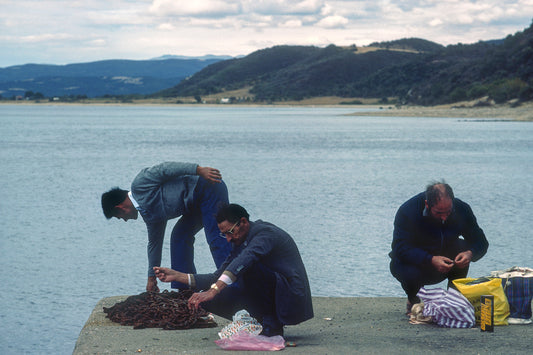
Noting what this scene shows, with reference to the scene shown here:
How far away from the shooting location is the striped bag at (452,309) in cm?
622

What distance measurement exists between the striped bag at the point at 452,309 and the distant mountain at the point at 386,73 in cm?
6429

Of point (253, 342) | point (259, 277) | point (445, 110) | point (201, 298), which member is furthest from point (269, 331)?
point (445, 110)

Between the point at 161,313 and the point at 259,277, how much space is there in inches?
61.6

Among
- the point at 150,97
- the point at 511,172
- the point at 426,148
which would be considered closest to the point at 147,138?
the point at 426,148

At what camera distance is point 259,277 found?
216 inches

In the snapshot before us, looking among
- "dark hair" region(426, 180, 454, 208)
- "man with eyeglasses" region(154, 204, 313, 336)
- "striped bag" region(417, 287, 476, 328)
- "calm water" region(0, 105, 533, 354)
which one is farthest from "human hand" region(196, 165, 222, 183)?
"calm water" region(0, 105, 533, 354)

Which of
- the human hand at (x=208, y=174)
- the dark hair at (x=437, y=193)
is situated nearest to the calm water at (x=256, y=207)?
the human hand at (x=208, y=174)

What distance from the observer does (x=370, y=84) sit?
5118 inches

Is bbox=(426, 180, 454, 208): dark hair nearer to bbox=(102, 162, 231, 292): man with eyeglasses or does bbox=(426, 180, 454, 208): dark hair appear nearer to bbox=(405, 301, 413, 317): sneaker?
bbox=(405, 301, 413, 317): sneaker

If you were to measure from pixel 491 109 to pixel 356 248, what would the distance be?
2556 inches

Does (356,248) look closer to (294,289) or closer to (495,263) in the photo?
(495,263)

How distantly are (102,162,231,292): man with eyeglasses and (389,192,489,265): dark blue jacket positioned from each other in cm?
145

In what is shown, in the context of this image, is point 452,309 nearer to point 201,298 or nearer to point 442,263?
point 442,263

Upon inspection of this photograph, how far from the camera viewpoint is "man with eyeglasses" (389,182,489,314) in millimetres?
6355
